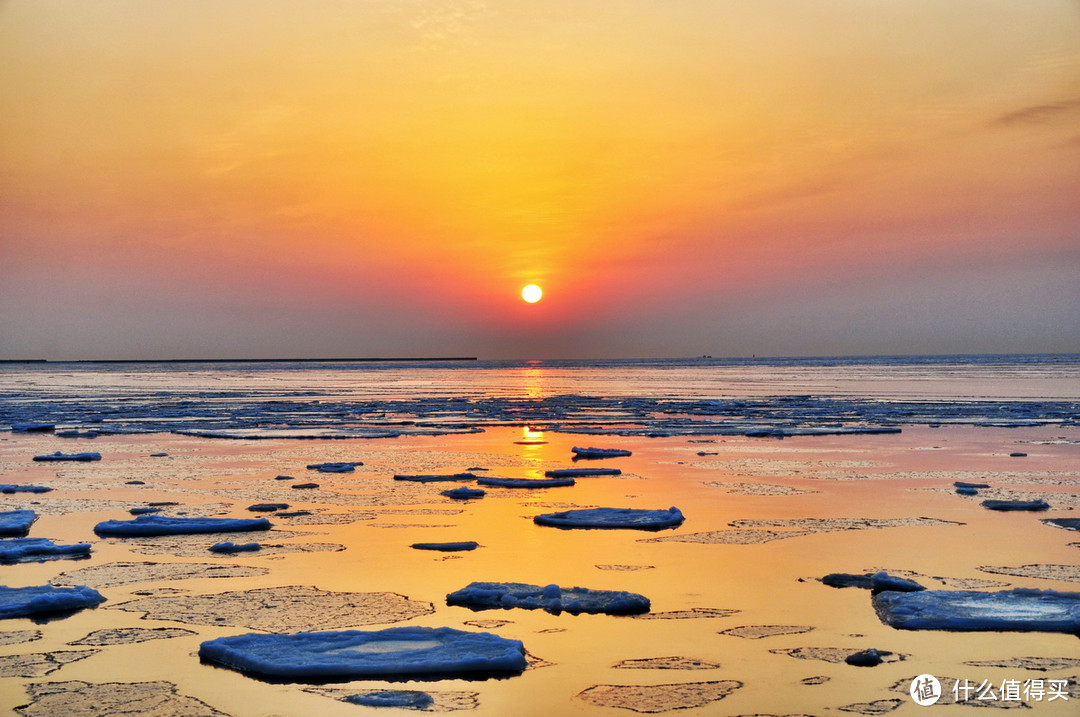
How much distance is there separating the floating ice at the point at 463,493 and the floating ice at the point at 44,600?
494 cm

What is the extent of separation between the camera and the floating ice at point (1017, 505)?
9781 millimetres

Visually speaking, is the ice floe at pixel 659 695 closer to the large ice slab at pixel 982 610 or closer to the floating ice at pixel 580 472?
the large ice slab at pixel 982 610

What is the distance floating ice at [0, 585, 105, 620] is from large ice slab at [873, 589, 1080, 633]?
488 cm

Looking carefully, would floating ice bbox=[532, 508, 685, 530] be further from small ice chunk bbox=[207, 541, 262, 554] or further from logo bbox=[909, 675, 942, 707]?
logo bbox=[909, 675, 942, 707]

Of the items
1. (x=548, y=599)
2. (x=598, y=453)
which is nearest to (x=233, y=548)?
(x=548, y=599)

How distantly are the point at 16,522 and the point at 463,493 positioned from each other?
440cm

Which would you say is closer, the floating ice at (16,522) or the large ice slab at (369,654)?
the large ice slab at (369,654)

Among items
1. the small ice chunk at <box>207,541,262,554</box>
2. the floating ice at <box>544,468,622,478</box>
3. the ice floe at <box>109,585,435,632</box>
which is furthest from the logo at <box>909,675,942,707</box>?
the floating ice at <box>544,468,622,478</box>

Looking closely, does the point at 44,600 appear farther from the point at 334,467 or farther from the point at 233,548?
the point at 334,467

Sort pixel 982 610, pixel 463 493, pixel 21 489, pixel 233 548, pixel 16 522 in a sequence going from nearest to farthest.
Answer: pixel 982 610 < pixel 233 548 < pixel 16 522 < pixel 463 493 < pixel 21 489

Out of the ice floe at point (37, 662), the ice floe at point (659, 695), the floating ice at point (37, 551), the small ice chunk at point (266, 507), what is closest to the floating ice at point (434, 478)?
the small ice chunk at point (266, 507)

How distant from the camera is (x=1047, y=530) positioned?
8664mm

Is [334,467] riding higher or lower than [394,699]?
higher

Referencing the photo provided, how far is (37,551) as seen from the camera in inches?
307
